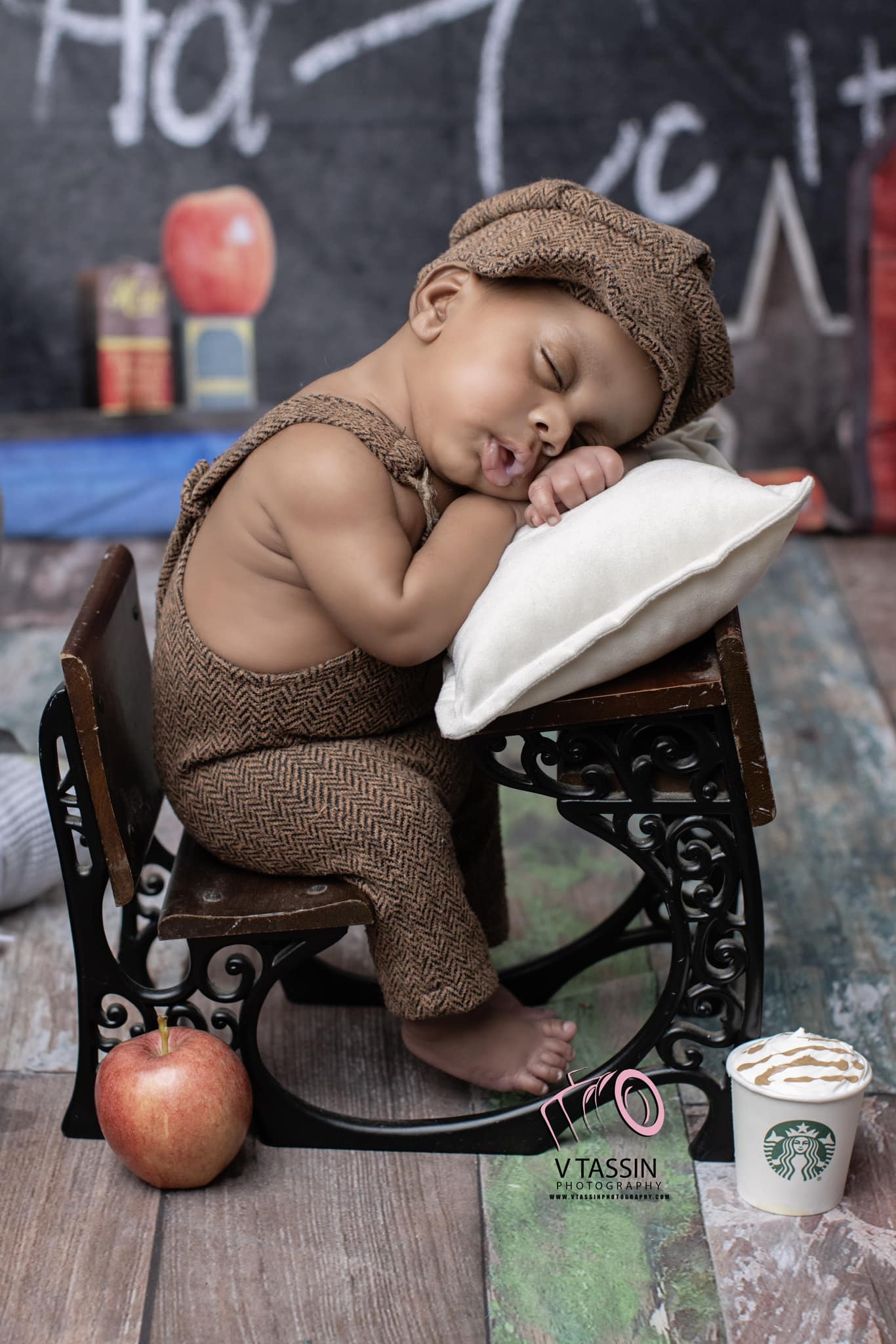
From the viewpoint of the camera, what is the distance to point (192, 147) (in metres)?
3.82

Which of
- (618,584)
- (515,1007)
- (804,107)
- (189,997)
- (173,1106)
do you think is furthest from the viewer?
(804,107)

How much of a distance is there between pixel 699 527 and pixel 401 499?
326mm

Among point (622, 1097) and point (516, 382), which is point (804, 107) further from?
point (622, 1097)

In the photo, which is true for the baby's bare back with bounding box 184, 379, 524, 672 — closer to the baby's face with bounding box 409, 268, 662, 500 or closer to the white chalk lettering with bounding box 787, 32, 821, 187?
the baby's face with bounding box 409, 268, 662, 500

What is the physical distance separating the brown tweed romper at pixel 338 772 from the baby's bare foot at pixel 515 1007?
0.51 ft

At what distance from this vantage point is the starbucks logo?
1422 mm

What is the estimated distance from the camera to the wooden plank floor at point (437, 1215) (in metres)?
1.35

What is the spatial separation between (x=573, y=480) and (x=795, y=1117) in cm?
71

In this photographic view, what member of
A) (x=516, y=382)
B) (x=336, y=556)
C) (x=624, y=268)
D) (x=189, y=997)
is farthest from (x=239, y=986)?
(x=624, y=268)

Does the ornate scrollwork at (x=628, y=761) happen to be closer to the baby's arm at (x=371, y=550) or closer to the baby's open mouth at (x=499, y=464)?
the baby's arm at (x=371, y=550)

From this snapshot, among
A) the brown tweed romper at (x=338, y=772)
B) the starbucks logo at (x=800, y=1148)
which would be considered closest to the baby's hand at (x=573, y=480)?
the brown tweed romper at (x=338, y=772)

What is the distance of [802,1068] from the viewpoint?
4.66 ft

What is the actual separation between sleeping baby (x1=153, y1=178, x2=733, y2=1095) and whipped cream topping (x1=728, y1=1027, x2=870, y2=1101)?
11.1 inches

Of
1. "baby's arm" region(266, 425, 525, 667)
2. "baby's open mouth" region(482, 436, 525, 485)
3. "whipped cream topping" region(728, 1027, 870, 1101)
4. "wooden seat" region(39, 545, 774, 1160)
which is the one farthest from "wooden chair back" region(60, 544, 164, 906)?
"whipped cream topping" region(728, 1027, 870, 1101)
